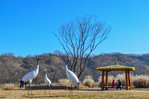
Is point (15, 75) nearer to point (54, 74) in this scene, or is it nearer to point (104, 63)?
point (54, 74)

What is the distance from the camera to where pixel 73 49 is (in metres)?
22.6

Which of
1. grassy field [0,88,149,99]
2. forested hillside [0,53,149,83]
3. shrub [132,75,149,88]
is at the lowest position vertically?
grassy field [0,88,149,99]

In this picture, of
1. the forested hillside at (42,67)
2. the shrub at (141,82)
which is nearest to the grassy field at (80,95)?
the shrub at (141,82)

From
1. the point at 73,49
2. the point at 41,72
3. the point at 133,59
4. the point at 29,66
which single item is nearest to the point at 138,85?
the point at 73,49

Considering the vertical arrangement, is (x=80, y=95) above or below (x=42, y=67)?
below

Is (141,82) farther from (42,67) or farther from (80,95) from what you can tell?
(42,67)

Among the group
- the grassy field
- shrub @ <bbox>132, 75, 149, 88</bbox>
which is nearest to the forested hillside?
shrub @ <bbox>132, 75, 149, 88</bbox>

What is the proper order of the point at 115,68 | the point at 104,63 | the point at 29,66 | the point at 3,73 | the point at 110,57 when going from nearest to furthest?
the point at 115,68 → the point at 3,73 → the point at 29,66 → the point at 104,63 → the point at 110,57

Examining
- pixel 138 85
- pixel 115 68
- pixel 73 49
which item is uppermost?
pixel 73 49

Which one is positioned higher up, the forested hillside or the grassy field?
the forested hillside

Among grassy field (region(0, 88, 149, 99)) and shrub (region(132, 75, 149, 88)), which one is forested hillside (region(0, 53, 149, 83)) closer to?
shrub (region(132, 75, 149, 88))

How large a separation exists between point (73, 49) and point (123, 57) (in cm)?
4048

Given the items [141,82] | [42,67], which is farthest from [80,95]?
[42,67]

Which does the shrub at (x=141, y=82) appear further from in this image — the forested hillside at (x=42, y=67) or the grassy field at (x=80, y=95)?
the forested hillside at (x=42, y=67)
